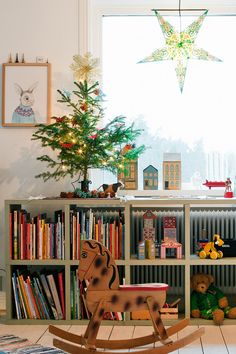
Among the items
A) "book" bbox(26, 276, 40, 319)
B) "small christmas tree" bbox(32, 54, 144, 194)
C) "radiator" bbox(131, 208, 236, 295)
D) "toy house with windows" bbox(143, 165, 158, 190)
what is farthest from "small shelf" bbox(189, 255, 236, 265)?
"book" bbox(26, 276, 40, 319)

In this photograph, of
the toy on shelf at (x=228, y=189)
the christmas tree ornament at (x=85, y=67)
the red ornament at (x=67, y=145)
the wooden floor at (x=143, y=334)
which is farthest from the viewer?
the christmas tree ornament at (x=85, y=67)

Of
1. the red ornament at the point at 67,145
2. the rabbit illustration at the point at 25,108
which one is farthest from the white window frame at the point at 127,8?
the red ornament at the point at 67,145

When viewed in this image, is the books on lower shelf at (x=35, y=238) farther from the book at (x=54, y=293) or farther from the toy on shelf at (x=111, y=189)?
the toy on shelf at (x=111, y=189)

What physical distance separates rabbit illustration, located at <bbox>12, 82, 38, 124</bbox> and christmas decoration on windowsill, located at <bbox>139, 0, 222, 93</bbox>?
934 mm

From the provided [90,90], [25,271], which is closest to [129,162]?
[90,90]

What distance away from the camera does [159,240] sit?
5.09 m

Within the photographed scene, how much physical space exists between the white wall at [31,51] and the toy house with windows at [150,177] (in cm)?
55

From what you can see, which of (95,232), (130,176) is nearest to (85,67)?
(130,176)

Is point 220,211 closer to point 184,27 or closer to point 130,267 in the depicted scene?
point 130,267

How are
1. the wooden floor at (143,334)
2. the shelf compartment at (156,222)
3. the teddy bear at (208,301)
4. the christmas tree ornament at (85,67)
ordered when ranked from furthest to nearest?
1. the shelf compartment at (156,222)
2. the christmas tree ornament at (85,67)
3. the teddy bear at (208,301)
4. the wooden floor at (143,334)

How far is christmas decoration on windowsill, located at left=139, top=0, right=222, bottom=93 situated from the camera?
5.07 meters

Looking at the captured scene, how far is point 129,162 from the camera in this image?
202 inches

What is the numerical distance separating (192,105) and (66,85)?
934 mm

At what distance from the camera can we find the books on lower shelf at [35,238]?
4.72 metres
